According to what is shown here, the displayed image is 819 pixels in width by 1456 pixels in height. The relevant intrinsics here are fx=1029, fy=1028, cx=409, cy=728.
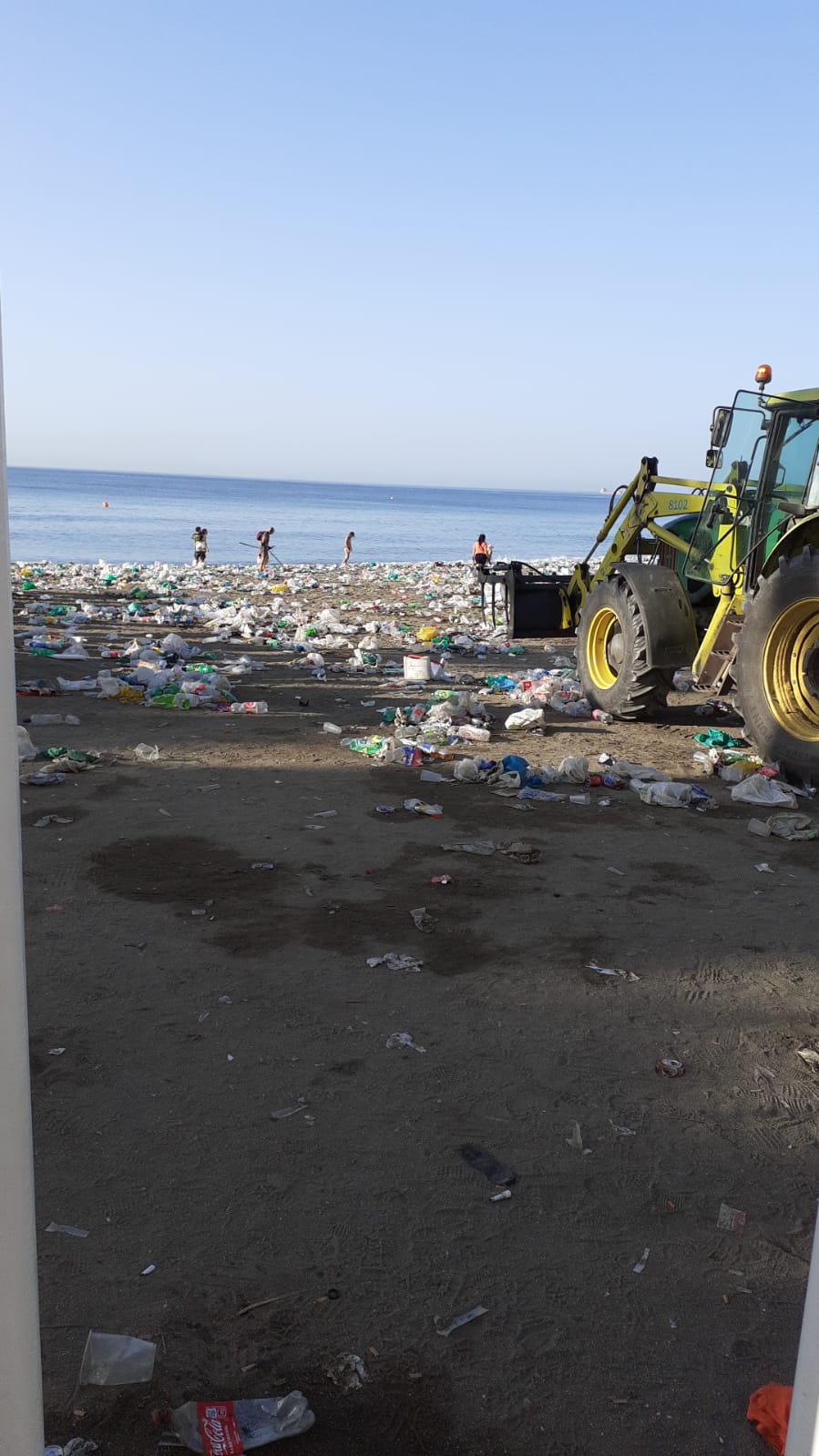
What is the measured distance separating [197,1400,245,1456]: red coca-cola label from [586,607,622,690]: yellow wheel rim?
7.53 metres

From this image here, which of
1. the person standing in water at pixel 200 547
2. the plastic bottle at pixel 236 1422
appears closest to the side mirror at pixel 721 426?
the plastic bottle at pixel 236 1422

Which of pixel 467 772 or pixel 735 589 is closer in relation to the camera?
pixel 467 772

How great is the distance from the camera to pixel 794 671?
6.95 metres

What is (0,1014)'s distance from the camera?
1049 millimetres

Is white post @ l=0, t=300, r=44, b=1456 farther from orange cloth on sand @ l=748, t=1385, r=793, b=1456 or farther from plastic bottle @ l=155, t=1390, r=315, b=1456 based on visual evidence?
orange cloth on sand @ l=748, t=1385, r=793, b=1456

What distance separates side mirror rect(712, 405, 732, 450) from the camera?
304 inches

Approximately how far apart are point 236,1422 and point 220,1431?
4 centimetres

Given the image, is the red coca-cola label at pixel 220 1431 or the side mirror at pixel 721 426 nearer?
the red coca-cola label at pixel 220 1431

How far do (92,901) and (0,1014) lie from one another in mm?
3748

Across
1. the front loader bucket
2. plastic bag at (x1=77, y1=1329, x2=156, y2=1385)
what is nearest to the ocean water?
the front loader bucket

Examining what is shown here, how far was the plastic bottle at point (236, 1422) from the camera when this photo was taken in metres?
2.01

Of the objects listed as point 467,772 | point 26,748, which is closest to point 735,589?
point 467,772

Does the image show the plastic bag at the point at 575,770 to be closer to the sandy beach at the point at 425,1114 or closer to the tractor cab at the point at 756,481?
the sandy beach at the point at 425,1114

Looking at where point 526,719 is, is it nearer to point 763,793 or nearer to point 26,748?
point 763,793
